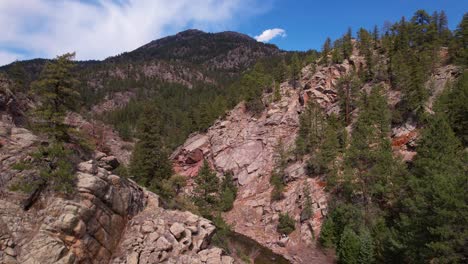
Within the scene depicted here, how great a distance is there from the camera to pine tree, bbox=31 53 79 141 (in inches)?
766

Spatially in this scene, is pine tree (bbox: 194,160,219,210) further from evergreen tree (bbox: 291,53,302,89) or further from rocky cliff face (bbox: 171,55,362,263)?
evergreen tree (bbox: 291,53,302,89)

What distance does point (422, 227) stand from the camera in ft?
78.8

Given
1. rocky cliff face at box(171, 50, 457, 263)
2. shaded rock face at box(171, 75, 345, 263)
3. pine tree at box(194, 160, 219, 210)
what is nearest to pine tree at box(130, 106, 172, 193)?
pine tree at box(194, 160, 219, 210)

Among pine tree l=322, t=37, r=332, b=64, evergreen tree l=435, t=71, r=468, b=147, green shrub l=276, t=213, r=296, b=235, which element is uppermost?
pine tree l=322, t=37, r=332, b=64

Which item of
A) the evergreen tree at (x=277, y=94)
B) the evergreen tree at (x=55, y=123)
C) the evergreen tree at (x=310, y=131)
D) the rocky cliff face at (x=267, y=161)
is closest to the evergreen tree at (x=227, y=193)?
the rocky cliff face at (x=267, y=161)

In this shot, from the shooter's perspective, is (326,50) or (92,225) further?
(326,50)

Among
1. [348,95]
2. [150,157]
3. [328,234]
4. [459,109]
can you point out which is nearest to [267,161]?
[348,95]

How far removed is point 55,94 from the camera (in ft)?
64.5

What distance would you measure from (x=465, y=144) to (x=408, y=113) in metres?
13.5

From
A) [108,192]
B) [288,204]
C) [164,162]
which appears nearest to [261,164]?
[288,204]

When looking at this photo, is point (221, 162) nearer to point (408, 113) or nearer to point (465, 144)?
point (408, 113)

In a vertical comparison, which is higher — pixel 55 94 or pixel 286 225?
pixel 55 94

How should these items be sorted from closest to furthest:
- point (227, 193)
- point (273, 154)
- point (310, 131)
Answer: point (227, 193) → point (310, 131) → point (273, 154)

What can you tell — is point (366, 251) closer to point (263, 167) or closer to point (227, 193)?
point (227, 193)
